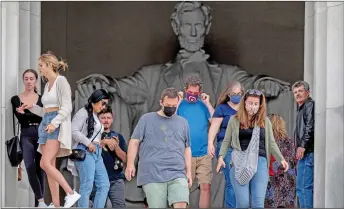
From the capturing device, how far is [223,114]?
16.8m

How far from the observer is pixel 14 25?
18.3 metres

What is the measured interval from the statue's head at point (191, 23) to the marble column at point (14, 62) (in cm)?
177

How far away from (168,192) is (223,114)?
1.31 m

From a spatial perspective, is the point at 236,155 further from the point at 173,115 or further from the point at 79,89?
the point at 79,89

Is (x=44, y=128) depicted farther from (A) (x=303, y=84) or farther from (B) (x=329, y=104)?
(B) (x=329, y=104)

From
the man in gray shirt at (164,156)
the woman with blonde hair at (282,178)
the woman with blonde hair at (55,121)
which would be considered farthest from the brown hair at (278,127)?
the woman with blonde hair at (55,121)

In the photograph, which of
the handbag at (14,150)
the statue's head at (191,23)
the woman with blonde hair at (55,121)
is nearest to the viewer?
the woman with blonde hair at (55,121)

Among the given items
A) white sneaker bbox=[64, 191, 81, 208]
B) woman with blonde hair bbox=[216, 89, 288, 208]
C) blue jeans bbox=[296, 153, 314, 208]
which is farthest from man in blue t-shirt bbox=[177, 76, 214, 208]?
white sneaker bbox=[64, 191, 81, 208]

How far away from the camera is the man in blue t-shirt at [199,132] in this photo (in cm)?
1705

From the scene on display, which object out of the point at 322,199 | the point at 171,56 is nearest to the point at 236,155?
the point at 322,199

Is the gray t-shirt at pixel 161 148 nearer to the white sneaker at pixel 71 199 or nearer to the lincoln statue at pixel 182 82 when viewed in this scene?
the white sneaker at pixel 71 199

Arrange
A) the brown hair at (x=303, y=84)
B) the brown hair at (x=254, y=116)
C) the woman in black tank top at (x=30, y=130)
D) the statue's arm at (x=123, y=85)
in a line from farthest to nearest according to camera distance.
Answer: the statue's arm at (x=123, y=85), the brown hair at (x=303, y=84), the woman in black tank top at (x=30, y=130), the brown hair at (x=254, y=116)

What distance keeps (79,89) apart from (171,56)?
128 cm

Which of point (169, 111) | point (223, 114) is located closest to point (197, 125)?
point (223, 114)
